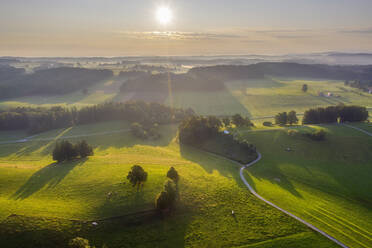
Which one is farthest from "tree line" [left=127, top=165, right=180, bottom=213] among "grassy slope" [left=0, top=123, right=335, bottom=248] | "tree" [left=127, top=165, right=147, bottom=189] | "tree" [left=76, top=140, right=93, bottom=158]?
"tree" [left=76, top=140, right=93, bottom=158]

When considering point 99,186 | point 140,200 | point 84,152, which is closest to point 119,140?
point 84,152

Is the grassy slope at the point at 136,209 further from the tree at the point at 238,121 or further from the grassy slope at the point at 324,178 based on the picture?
the tree at the point at 238,121

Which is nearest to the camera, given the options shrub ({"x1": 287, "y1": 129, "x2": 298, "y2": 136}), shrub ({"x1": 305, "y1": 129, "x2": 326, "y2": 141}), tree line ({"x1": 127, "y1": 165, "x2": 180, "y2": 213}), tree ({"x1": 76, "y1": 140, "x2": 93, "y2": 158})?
tree line ({"x1": 127, "y1": 165, "x2": 180, "y2": 213})

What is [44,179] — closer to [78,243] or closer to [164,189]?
[78,243]

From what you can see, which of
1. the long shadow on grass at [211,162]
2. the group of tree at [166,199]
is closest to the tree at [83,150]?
the long shadow on grass at [211,162]

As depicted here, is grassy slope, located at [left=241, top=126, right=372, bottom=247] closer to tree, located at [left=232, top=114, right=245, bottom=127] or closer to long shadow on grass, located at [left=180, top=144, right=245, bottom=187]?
long shadow on grass, located at [left=180, top=144, right=245, bottom=187]

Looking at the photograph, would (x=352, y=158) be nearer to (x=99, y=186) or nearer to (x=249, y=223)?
(x=249, y=223)

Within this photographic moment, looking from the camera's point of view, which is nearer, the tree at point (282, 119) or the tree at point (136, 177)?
the tree at point (136, 177)
